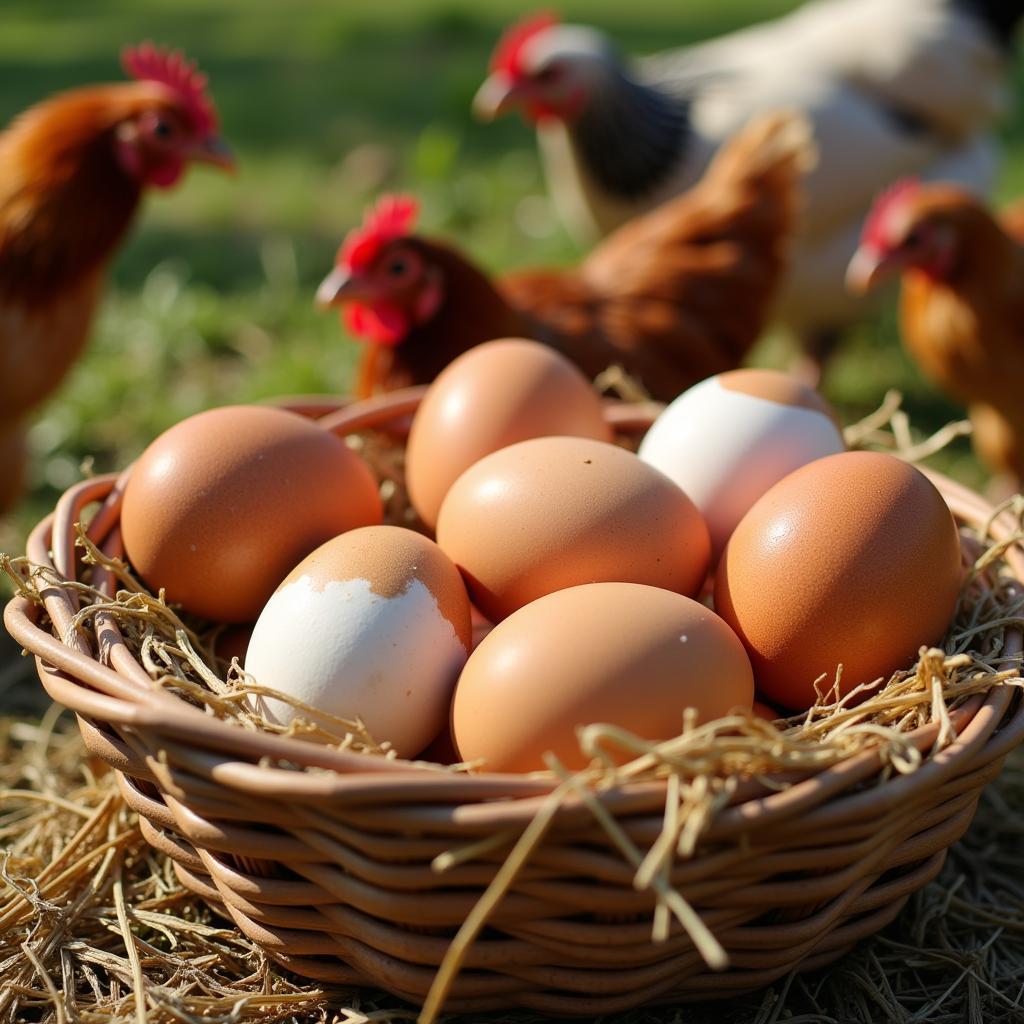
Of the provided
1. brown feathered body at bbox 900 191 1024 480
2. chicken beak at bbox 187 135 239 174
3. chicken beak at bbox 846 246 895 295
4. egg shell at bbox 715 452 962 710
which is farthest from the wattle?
brown feathered body at bbox 900 191 1024 480

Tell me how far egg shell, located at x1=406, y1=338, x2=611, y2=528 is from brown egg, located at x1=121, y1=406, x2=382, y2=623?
0.14 metres

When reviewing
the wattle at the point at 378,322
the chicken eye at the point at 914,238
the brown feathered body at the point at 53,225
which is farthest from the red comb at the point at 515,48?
the wattle at the point at 378,322

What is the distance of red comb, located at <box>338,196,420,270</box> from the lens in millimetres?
1753

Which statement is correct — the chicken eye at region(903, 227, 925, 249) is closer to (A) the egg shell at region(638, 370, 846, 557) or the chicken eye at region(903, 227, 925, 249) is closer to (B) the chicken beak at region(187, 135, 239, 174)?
(A) the egg shell at region(638, 370, 846, 557)

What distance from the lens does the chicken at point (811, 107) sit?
2.79 m

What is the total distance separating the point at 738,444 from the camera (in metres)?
1.26

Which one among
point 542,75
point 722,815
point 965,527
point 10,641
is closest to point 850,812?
point 722,815

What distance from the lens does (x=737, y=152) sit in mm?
2309

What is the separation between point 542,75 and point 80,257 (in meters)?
1.22

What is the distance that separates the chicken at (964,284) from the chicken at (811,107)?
47 centimetres

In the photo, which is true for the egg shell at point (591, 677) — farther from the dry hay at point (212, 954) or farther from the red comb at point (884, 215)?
the red comb at point (884, 215)

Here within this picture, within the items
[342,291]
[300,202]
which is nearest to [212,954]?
[342,291]

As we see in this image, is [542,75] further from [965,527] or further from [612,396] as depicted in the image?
[965,527]

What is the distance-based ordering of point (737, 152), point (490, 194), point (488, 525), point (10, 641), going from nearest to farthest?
point (488, 525), point (10, 641), point (737, 152), point (490, 194)
